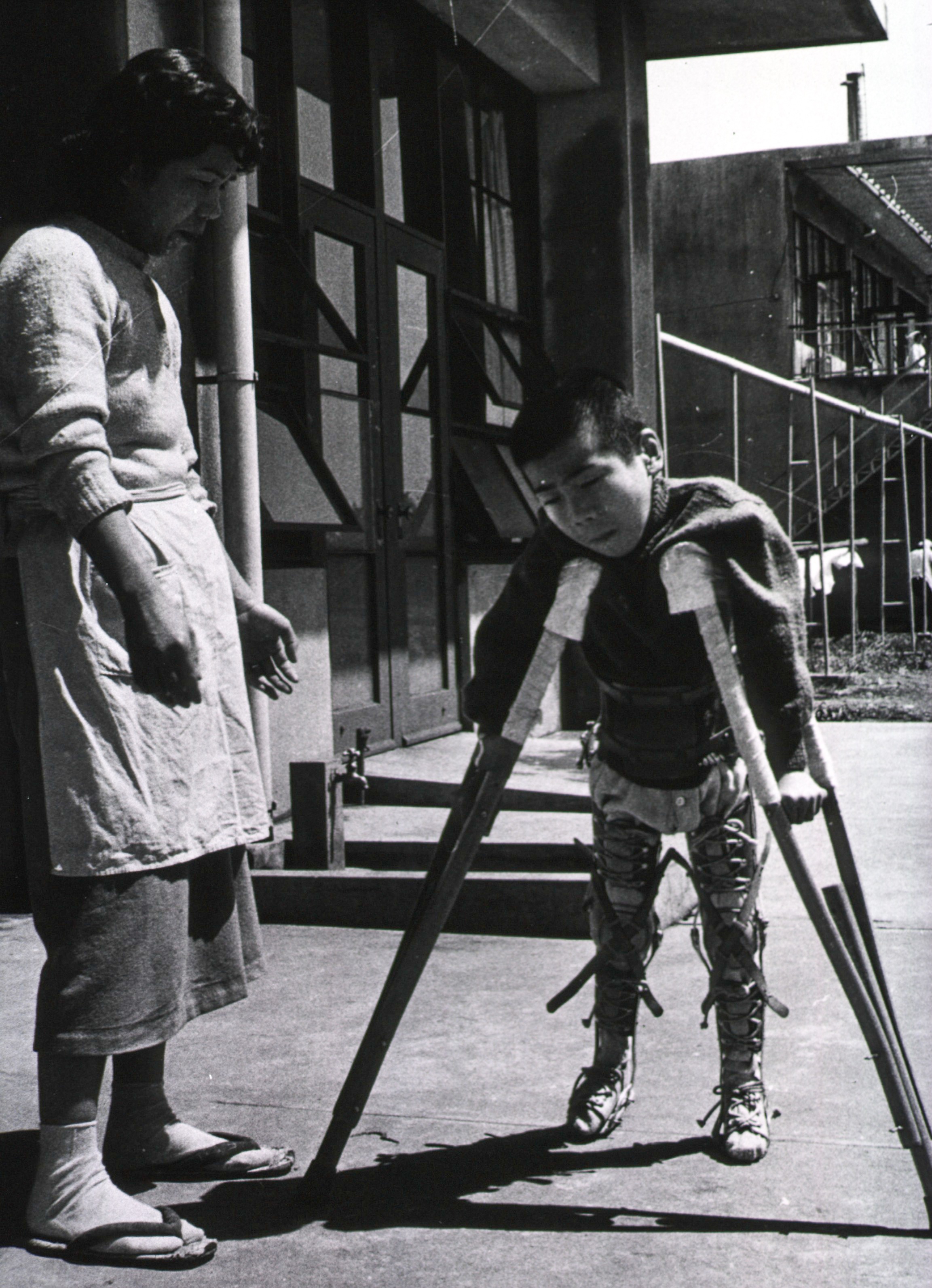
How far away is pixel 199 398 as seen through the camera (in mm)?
5508

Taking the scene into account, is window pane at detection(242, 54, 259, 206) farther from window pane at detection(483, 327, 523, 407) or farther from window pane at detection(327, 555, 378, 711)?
window pane at detection(483, 327, 523, 407)

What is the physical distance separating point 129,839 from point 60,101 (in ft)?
11.1

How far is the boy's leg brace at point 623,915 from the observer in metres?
3.29

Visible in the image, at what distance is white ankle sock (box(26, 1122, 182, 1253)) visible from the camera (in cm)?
265

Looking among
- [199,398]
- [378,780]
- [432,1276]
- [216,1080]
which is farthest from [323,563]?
[432,1276]

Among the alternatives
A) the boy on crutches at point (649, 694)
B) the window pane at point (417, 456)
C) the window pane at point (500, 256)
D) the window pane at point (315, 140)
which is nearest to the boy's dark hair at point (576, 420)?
the boy on crutches at point (649, 694)

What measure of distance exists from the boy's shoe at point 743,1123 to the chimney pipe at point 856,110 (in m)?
33.5

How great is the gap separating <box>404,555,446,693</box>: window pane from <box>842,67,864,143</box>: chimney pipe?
92.7ft

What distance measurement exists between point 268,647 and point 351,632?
15.3 ft

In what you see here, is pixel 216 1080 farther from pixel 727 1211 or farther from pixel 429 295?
pixel 429 295

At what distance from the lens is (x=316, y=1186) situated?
9.32 ft

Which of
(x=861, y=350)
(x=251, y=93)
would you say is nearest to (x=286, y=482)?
(x=251, y=93)

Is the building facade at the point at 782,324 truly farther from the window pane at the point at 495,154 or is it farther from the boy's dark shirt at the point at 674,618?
the boy's dark shirt at the point at 674,618

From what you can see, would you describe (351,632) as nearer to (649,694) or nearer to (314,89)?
(314,89)
